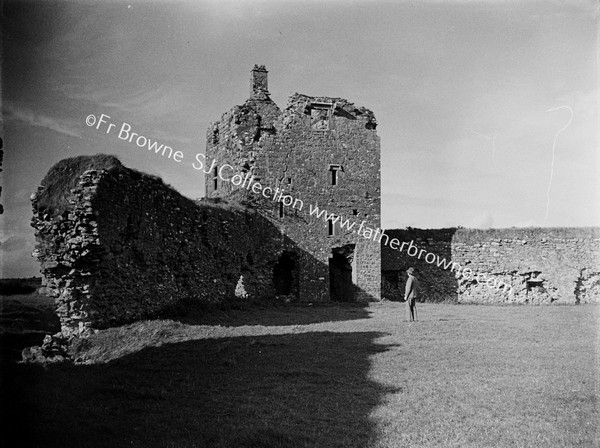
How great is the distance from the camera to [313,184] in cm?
2616

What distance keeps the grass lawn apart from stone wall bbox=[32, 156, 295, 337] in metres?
1.08

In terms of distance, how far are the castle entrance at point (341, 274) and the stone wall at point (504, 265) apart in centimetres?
257

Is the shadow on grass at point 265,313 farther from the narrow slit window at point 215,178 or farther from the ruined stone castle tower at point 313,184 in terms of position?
the narrow slit window at point 215,178

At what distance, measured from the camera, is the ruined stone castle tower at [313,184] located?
2572 centimetres

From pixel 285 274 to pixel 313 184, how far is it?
4371 millimetres

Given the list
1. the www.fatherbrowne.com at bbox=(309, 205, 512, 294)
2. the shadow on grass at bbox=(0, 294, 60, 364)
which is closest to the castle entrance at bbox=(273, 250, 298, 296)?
the www.fatherbrowne.com at bbox=(309, 205, 512, 294)

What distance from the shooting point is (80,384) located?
845 cm

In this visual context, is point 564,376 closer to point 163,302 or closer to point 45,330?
point 163,302

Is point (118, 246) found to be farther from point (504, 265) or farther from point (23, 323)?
point (504, 265)

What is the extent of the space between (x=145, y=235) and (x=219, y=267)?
5.47 m

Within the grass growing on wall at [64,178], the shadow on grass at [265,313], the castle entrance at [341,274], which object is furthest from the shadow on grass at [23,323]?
the castle entrance at [341,274]

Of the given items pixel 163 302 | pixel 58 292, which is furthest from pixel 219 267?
pixel 58 292

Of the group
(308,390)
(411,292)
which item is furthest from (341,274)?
(308,390)

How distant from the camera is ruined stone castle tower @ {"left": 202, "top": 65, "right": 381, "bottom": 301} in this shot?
25.7m
